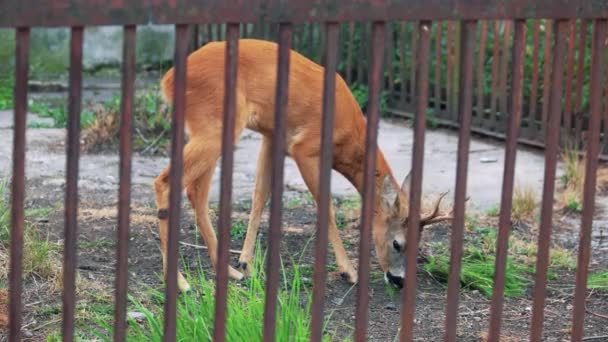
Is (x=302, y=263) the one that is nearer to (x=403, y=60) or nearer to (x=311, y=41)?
(x=403, y=60)

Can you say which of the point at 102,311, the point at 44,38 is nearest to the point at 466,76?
the point at 102,311

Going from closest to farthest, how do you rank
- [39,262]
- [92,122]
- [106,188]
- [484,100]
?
1. [39,262]
2. [106,188]
3. [92,122]
4. [484,100]

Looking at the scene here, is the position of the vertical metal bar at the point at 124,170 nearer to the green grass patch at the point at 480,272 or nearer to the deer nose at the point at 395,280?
the green grass patch at the point at 480,272

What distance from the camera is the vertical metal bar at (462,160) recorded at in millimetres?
3000

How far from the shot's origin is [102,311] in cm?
512

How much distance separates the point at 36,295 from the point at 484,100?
7.23 meters

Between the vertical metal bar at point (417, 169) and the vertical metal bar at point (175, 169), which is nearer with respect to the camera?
the vertical metal bar at point (175, 169)

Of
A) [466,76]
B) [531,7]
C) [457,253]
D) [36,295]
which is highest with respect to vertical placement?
[531,7]

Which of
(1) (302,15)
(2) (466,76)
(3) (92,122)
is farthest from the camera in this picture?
(3) (92,122)

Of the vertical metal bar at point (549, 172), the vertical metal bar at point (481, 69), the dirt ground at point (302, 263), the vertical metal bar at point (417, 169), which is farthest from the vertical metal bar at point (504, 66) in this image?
the vertical metal bar at point (417, 169)

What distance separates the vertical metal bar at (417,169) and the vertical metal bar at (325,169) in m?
0.25

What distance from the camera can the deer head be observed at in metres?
6.37

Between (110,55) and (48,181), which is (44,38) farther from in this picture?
(48,181)

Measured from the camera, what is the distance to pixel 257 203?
6816 millimetres
